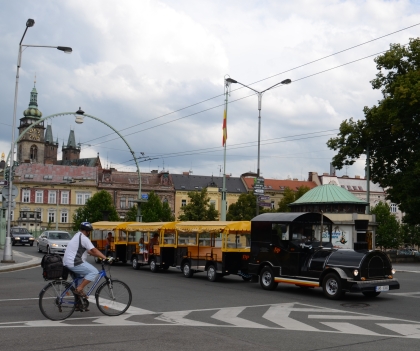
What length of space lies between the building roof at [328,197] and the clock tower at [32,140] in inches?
5115

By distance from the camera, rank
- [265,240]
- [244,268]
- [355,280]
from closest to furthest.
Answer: [355,280] → [265,240] → [244,268]

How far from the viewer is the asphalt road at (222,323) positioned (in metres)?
9.20

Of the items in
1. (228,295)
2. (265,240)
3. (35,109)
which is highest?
(35,109)

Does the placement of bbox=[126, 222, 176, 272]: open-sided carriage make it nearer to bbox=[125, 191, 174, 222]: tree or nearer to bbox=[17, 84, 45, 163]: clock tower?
bbox=[125, 191, 174, 222]: tree

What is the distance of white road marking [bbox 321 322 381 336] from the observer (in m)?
10.6

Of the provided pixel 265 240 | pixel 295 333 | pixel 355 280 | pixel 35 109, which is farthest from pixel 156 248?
pixel 35 109

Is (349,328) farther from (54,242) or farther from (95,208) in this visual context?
(95,208)

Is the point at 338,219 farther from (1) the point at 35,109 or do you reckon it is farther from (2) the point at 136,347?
(1) the point at 35,109

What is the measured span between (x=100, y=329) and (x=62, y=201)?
98.1 meters

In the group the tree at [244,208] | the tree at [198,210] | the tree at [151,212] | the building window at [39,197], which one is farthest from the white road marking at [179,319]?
the building window at [39,197]

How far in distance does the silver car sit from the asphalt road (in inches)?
802

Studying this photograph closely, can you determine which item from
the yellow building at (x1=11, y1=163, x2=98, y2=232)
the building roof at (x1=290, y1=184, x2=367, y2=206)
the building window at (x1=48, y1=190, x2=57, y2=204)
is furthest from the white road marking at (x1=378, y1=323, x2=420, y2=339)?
the building window at (x1=48, y1=190, x2=57, y2=204)

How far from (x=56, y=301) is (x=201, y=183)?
101621 millimetres

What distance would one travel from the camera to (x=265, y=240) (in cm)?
1908
